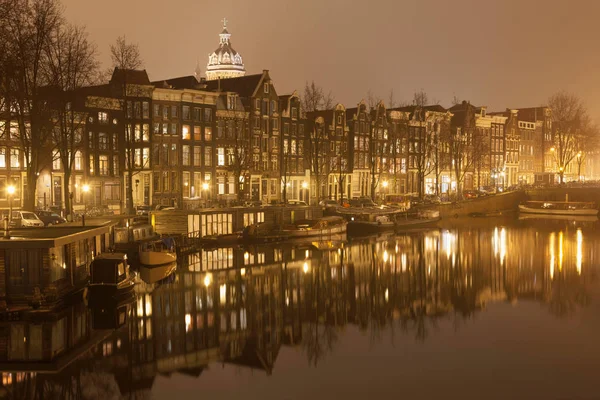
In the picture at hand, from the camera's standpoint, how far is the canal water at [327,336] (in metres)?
23.4

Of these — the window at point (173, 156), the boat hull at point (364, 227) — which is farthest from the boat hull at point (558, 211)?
the window at point (173, 156)

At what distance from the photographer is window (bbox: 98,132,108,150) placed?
6378 centimetres

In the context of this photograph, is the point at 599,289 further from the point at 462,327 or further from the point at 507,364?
the point at 507,364

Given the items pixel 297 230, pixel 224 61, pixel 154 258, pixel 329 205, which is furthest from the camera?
pixel 224 61

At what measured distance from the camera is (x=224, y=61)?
136 meters

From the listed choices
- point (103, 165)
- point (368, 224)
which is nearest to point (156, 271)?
point (103, 165)

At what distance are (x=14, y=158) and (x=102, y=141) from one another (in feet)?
26.7

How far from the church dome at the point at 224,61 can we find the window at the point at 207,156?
63505 mm

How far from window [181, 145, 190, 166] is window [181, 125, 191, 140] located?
856mm

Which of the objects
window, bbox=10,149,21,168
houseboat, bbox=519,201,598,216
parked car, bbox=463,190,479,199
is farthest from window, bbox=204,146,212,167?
houseboat, bbox=519,201,598,216

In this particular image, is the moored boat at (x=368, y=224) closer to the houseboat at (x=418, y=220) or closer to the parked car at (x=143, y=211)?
the houseboat at (x=418, y=220)

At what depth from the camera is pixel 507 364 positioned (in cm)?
2586

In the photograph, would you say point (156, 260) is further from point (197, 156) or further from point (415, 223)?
point (415, 223)

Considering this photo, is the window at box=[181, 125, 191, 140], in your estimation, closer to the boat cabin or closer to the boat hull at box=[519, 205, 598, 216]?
the boat cabin
